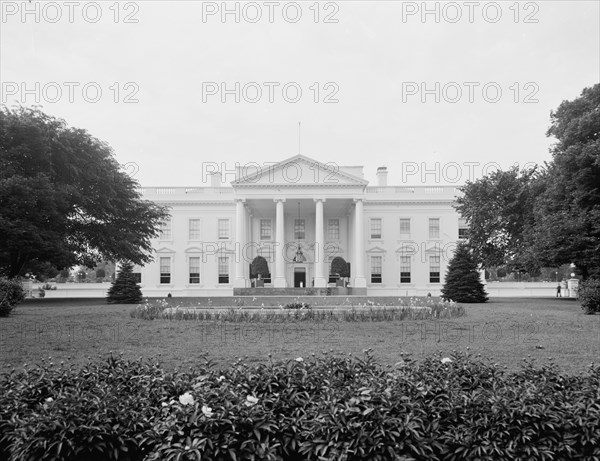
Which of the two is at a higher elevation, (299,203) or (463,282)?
(299,203)

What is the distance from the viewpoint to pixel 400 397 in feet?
14.9

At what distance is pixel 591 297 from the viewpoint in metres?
19.4

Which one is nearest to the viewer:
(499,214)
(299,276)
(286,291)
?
(499,214)

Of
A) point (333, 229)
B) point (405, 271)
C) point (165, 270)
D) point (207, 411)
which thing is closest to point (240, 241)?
point (333, 229)

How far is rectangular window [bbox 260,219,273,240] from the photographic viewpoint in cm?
5169

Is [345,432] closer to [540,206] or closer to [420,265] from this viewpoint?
[540,206]

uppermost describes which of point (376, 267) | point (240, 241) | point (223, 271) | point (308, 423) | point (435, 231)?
point (435, 231)

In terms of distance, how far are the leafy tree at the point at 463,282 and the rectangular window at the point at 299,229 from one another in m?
21.6

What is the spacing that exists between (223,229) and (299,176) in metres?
10.5

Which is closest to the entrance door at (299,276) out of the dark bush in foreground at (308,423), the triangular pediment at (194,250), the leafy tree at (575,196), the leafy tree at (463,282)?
the triangular pediment at (194,250)

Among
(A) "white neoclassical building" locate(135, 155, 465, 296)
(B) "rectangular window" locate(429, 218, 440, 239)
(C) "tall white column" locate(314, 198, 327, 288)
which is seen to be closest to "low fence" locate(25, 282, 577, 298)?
(A) "white neoclassical building" locate(135, 155, 465, 296)

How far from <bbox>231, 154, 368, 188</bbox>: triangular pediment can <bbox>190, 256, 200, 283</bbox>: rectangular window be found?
412 inches

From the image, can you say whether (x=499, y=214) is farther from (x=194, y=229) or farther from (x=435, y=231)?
(x=194, y=229)

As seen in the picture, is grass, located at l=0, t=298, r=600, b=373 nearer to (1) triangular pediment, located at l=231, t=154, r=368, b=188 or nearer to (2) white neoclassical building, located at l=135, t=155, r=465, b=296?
(1) triangular pediment, located at l=231, t=154, r=368, b=188
